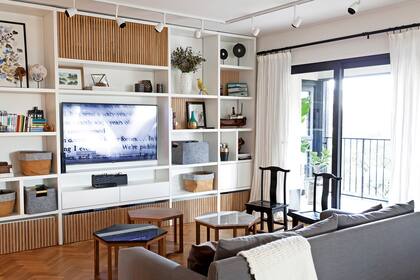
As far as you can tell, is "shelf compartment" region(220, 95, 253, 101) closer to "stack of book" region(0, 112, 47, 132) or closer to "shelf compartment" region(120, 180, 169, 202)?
Answer: "shelf compartment" region(120, 180, 169, 202)

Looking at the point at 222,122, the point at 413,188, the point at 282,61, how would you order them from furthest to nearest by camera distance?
1. the point at 222,122
2. the point at 282,61
3. the point at 413,188

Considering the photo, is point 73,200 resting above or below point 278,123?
below

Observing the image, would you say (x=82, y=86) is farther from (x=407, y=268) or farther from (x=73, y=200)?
(x=407, y=268)

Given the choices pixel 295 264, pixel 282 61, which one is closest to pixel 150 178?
pixel 282 61

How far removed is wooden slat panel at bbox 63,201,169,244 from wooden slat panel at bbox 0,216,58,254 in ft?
0.44

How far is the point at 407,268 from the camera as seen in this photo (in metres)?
2.87

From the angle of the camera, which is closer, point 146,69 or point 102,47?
point 102,47

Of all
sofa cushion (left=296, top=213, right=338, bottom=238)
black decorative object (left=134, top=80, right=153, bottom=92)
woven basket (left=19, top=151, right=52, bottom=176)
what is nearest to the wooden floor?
woven basket (left=19, top=151, right=52, bottom=176)

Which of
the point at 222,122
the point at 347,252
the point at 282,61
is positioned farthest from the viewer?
the point at 222,122

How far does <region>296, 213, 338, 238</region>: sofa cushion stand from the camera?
95.4 inches

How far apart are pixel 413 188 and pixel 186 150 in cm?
266

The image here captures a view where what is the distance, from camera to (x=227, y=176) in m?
5.79

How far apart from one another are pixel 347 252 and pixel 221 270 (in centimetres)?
96

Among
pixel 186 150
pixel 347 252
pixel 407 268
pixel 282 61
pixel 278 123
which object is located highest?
pixel 282 61
